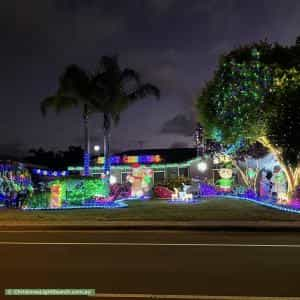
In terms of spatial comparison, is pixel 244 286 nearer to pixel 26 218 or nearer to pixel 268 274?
pixel 268 274

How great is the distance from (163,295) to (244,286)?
128 cm

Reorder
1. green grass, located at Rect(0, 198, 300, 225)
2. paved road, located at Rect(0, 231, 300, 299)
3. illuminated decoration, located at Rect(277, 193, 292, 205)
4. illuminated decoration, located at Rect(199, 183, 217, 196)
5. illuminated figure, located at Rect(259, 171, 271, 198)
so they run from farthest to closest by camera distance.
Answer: illuminated decoration, located at Rect(199, 183, 217, 196) → illuminated figure, located at Rect(259, 171, 271, 198) → illuminated decoration, located at Rect(277, 193, 292, 205) → green grass, located at Rect(0, 198, 300, 225) → paved road, located at Rect(0, 231, 300, 299)

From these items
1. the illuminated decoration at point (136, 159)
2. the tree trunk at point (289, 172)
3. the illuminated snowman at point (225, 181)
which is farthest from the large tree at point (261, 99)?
the illuminated decoration at point (136, 159)

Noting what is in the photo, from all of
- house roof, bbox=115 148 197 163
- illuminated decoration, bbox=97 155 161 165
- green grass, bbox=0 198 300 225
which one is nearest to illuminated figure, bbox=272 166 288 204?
green grass, bbox=0 198 300 225

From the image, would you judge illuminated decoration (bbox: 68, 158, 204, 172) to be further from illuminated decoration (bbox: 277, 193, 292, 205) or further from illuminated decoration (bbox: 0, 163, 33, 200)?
illuminated decoration (bbox: 277, 193, 292, 205)

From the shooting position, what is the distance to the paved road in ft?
25.3

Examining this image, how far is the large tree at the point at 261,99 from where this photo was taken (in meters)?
25.7

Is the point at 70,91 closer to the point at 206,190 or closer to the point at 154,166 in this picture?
the point at 206,190

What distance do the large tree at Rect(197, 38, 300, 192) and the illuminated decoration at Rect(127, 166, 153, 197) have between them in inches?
281

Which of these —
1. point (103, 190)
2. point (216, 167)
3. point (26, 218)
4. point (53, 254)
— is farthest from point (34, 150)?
point (53, 254)

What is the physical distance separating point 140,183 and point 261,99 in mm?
11771

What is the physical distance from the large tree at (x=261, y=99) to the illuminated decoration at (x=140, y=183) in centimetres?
714

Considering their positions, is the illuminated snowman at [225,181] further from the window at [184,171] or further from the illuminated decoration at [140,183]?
the window at [184,171]

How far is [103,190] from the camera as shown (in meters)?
28.1
